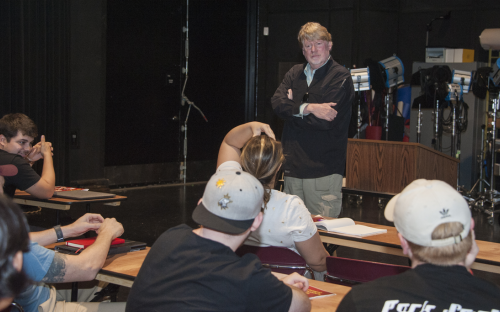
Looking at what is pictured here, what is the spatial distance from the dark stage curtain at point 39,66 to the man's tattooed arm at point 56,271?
5059mm

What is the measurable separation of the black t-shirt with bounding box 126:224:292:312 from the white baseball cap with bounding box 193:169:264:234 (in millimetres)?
56

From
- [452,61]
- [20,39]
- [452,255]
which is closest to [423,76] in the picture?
[452,61]

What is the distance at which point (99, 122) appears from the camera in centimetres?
746

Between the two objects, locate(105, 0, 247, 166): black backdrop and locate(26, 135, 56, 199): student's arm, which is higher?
locate(105, 0, 247, 166): black backdrop

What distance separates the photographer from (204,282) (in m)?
1.37

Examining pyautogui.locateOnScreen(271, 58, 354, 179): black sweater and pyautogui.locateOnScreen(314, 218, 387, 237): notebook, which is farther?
pyautogui.locateOnScreen(271, 58, 354, 179): black sweater

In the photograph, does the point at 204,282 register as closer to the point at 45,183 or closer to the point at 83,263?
the point at 83,263

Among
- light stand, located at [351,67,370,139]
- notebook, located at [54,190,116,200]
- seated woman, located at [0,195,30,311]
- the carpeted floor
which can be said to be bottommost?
the carpeted floor

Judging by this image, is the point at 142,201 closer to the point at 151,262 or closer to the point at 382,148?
the point at 382,148

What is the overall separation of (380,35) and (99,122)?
5.20 meters

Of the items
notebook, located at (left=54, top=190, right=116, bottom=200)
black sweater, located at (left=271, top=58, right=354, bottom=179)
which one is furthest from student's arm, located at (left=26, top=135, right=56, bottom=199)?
black sweater, located at (left=271, top=58, right=354, bottom=179)

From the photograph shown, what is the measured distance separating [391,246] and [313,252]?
443 millimetres

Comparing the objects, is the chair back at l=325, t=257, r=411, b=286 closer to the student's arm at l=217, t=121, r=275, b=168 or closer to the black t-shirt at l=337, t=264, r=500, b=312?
the black t-shirt at l=337, t=264, r=500, b=312

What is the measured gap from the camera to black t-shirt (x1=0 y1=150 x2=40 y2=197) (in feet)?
11.1
